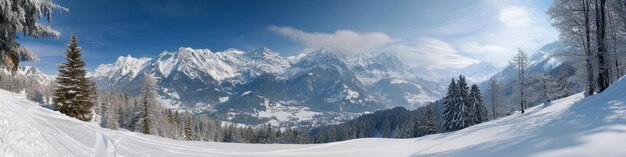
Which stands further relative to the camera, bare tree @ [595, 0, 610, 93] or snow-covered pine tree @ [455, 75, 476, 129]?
snow-covered pine tree @ [455, 75, 476, 129]

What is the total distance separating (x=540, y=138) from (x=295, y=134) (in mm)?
99171

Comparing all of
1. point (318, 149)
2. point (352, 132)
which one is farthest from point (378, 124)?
point (318, 149)

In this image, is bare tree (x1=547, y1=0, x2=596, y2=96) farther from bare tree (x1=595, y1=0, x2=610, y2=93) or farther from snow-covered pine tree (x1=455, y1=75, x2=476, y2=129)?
snow-covered pine tree (x1=455, y1=75, x2=476, y2=129)

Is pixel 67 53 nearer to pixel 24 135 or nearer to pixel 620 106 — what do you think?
pixel 24 135

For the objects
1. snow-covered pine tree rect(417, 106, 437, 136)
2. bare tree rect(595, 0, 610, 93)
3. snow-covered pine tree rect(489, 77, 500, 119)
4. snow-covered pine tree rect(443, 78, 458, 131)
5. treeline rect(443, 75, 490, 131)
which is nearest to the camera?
bare tree rect(595, 0, 610, 93)

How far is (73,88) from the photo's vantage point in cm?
3272

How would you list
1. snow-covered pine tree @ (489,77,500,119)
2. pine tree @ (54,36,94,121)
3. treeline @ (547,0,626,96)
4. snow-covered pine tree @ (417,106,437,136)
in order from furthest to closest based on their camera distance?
snow-covered pine tree @ (417,106,437,136) → snow-covered pine tree @ (489,77,500,119) → pine tree @ (54,36,94,121) → treeline @ (547,0,626,96)

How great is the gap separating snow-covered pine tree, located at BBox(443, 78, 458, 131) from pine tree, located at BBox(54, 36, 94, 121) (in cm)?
4521

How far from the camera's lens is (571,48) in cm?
3225

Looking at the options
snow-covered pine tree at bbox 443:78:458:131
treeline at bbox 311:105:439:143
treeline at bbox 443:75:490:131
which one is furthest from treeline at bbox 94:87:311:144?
treeline at bbox 443:75:490:131

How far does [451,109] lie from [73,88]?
47142 millimetres

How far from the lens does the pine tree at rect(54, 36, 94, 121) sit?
106ft

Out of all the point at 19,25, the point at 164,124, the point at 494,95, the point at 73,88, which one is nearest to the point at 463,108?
the point at 494,95

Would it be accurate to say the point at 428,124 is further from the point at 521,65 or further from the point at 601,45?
the point at 601,45
